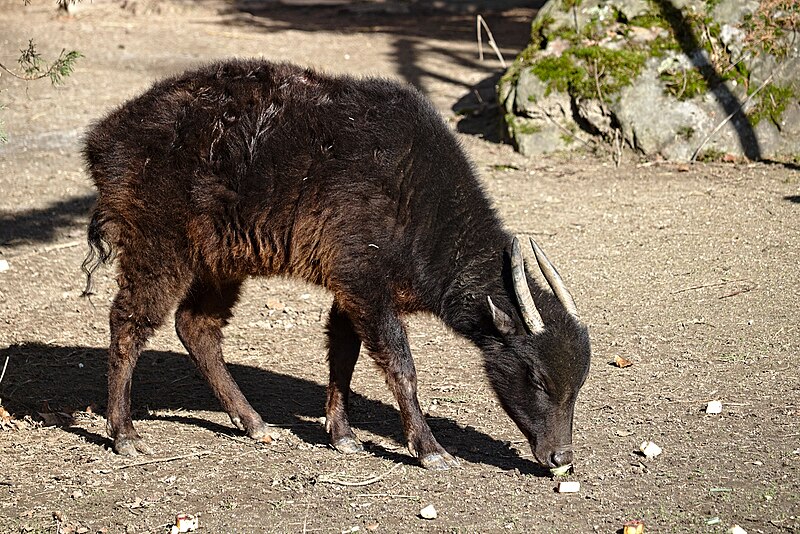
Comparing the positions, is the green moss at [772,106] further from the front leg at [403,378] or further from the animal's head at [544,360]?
the front leg at [403,378]

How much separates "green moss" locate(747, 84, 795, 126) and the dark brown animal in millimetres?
5820

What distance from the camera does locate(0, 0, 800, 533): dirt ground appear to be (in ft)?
15.7

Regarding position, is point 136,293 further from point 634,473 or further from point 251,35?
point 251,35

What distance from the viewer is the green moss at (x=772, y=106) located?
1037 centimetres

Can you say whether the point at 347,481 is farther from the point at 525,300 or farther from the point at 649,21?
the point at 649,21

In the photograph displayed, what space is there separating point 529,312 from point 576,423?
1017 mm

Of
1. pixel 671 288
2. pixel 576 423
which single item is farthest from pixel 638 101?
pixel 576 423

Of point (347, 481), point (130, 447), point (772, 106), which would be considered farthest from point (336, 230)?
point (772, 106)

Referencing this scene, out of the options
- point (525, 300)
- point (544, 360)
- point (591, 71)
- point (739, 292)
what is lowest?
point (739, 292)

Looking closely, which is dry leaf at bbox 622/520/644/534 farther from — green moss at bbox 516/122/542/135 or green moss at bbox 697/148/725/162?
green moss at bbox 516/122/542/135

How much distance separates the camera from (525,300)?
4918mm

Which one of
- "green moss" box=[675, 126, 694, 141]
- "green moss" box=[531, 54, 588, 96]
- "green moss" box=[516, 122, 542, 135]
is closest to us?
"green moss" box=[675, 126, 694, 141]

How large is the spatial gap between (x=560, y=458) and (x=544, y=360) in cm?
47

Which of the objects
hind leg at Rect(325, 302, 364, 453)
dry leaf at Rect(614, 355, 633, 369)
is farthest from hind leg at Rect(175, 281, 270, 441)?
dry leaf at Rect(614, 355, 633, 369)
